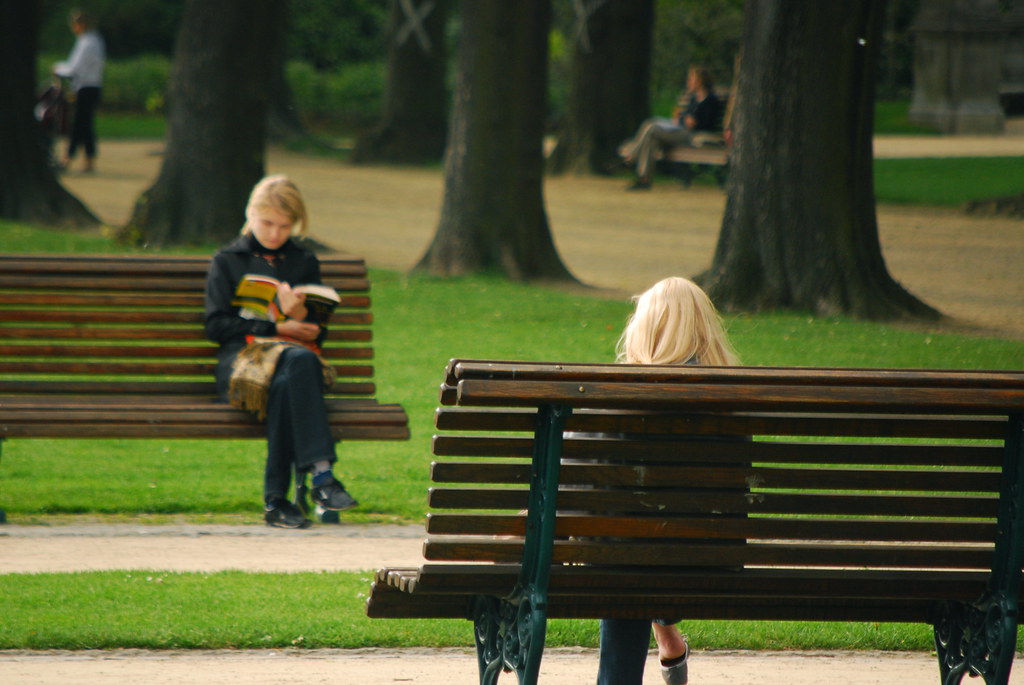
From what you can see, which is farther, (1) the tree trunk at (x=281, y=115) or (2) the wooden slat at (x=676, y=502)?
(1) the tree trunk at (x=281, y=115)

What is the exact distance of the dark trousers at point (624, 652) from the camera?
3711mm

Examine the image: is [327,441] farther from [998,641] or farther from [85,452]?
[998,641]

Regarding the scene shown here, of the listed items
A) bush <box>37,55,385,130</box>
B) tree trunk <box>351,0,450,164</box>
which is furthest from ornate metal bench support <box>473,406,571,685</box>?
bush <box>37,55,385,130</box>

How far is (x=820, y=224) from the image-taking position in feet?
36.5

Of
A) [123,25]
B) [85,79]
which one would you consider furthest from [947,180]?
[123,25]

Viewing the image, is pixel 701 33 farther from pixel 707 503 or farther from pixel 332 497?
pixel 707 503

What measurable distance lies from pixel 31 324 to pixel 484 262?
22.3ft

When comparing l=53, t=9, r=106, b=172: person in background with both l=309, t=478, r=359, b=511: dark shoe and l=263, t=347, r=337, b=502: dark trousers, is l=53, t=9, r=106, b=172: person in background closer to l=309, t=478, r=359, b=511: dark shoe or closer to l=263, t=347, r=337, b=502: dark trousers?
l=263, t=347, r=337, b=502: dark trousers

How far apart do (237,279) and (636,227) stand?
12462 mm

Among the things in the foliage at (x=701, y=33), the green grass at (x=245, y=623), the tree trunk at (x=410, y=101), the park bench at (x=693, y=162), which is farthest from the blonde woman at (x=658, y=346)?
the foliage at (x=701, y=33)

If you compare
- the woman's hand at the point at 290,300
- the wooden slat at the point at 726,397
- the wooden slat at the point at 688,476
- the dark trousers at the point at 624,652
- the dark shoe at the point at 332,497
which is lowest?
the dark shoe at the point at 332,497

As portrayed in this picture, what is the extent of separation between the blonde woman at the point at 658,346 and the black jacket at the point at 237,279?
283cm

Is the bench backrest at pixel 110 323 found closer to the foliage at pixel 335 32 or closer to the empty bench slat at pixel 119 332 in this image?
the empty bench slat at pixel 119 332

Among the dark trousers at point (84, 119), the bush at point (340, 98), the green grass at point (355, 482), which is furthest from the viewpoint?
the bush at point (340, 98)
